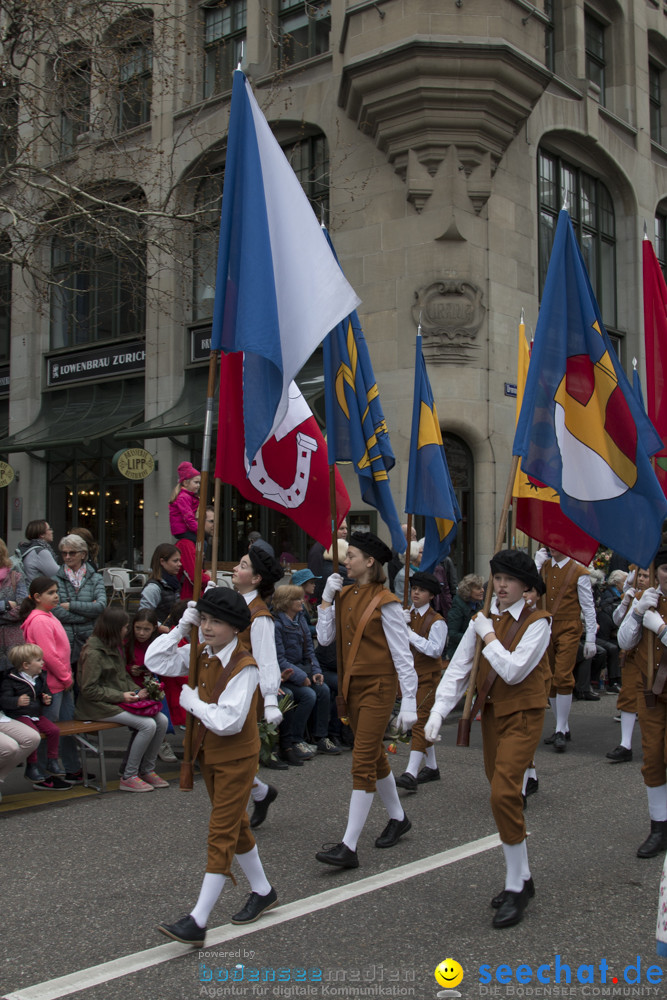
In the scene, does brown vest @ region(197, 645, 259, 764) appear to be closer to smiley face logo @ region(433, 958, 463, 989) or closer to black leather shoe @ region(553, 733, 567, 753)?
smiley face logo @ region(433, 958, 463, 989)

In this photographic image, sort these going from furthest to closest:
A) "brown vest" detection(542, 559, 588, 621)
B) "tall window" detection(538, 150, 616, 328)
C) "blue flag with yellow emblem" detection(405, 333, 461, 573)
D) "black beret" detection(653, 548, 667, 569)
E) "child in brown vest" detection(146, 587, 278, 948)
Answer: "tall window" detection(538, 150, 616, 328) → "brown vest" detection(542, 559, 588, 621) → "blue flag with yellow emblem" detection(405, 333, 461, 573) → "black beret" detection(653, 548, 667, 569) → "child in brown vest" detection(146, 587, 278, 948)

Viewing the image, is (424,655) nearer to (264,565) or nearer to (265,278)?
(264,565)

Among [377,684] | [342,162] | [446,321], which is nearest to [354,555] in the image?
[377,684]

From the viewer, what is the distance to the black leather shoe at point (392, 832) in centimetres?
573

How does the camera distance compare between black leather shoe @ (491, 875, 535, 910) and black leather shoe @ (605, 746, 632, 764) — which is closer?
black leather shoe @ (491, 875, 535, 910)

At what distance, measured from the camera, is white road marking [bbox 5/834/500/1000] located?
3791 mm

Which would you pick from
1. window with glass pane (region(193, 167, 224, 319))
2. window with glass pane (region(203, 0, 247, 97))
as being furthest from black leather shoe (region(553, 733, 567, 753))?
window with glass pane (region(203, 0, 247, 97))

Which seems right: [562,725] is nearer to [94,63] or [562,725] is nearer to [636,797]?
[636,797]

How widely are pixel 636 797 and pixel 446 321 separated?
1022cm

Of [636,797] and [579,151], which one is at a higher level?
[579,151]

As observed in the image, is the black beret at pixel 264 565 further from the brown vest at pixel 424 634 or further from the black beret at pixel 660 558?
the black beret at pixel 660 558

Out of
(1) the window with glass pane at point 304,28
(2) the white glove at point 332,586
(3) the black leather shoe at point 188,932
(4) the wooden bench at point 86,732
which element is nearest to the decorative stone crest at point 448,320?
(1) the window with glass pane at point 304,28

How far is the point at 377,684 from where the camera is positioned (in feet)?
18.6

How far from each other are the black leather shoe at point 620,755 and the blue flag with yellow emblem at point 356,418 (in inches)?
125
